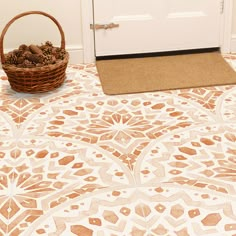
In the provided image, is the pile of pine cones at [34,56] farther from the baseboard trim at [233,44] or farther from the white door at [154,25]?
the baseboard trim at [233,44]

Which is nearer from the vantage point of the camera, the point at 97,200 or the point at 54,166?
the point at 97,200

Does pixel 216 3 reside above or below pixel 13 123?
above

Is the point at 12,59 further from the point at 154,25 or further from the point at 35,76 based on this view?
the point at 154,25

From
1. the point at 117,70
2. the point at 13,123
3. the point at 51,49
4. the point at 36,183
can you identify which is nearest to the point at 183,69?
the point at 117,70

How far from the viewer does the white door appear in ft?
9.25

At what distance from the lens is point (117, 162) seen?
1963mm

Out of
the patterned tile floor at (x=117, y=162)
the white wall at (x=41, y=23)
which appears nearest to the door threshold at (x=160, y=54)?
the white wall at (x=41, y=23)

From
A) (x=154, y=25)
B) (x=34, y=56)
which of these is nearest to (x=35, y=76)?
(x=34, y=56)

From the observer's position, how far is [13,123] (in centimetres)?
227

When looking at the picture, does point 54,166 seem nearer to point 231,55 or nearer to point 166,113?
point 166,113

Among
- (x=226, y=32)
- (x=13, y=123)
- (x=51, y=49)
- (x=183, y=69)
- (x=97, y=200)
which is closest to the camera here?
(x=97, y=200)

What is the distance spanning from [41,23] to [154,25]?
24.2 inches

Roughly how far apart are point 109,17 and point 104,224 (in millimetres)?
1466

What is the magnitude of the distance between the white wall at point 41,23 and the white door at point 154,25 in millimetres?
122
